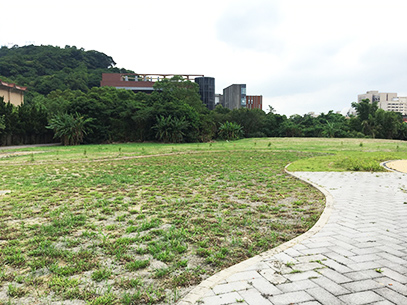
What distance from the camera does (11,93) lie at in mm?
40656

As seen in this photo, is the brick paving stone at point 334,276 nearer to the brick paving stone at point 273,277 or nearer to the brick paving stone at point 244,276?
the brick paving stone at point 273,277

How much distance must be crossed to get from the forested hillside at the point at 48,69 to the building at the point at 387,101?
94.6m

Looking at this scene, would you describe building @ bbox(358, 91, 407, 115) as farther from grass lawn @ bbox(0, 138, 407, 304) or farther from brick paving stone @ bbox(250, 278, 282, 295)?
brick paving stone @ bbox(250, 278, 282, 295)

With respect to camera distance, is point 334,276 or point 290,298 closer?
point 290,298

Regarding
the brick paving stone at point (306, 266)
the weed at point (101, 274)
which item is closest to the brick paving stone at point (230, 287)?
the brick paving stone at point (306, 266)

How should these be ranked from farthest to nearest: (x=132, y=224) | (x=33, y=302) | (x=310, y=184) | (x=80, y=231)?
(x=310, y=184)
(x=132, y=224)
(x=80, y=231)
(x=33, y=302)

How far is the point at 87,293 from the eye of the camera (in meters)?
2.36

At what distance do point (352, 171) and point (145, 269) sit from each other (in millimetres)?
8536

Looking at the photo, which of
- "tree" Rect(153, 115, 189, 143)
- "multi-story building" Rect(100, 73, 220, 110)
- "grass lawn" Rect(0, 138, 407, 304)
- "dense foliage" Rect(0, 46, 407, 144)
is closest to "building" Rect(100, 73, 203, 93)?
"multi-story building" Rect(100, 73, 220, 110)

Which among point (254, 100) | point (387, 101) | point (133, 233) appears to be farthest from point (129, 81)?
point (387, 101)

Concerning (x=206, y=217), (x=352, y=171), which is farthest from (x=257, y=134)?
(x=206, y=217)

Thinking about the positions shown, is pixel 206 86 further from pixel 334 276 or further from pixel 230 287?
pixel 230 287

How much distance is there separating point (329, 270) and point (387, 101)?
145 meters

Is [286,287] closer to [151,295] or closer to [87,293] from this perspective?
[151,295]
